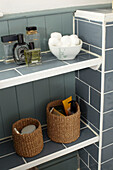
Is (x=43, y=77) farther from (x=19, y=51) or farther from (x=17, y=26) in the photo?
(x=17, y=26)

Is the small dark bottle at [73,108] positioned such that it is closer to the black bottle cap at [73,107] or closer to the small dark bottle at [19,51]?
the black bottle cap at [73,107]

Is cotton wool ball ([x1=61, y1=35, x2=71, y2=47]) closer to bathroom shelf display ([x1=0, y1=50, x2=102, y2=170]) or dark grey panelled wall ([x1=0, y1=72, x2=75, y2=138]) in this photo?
bathroom shelf display ([x1=0, y1=50, x2=102, y2=170])

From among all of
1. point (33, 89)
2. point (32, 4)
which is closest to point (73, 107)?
point (33, 89)

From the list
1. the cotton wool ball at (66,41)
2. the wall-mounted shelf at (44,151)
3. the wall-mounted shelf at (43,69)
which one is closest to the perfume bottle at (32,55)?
the wall-mounted shelf at (43,69)

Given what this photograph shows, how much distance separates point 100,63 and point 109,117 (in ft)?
1.09

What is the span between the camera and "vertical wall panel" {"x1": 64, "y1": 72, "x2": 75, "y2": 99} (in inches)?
53.7

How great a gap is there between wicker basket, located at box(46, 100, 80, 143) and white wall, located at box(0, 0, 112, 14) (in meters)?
0.55

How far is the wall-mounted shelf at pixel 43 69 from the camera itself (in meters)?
0.95

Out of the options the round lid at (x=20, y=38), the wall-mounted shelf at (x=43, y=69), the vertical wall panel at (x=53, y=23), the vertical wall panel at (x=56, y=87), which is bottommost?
the vertical wall panel at (x=56, y=87)

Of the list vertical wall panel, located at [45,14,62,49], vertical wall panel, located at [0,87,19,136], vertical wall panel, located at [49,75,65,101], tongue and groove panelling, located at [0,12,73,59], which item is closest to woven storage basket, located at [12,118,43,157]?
vertical wall panel, located at [0,87,19,136]

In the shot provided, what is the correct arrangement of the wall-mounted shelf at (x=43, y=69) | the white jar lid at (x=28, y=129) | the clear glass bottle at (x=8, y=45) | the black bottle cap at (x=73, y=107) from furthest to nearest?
the black bottle cap at (x=73, y=107) < the white jar lid at (x=28, y=129) < the clear glass bottle at (x=8, y=45) < the wall-mounted shelf at (x=43, y=69)

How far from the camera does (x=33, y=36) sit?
1.12 metres

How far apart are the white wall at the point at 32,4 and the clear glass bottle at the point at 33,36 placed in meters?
0.15

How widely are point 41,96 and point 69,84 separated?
0.65 feet
